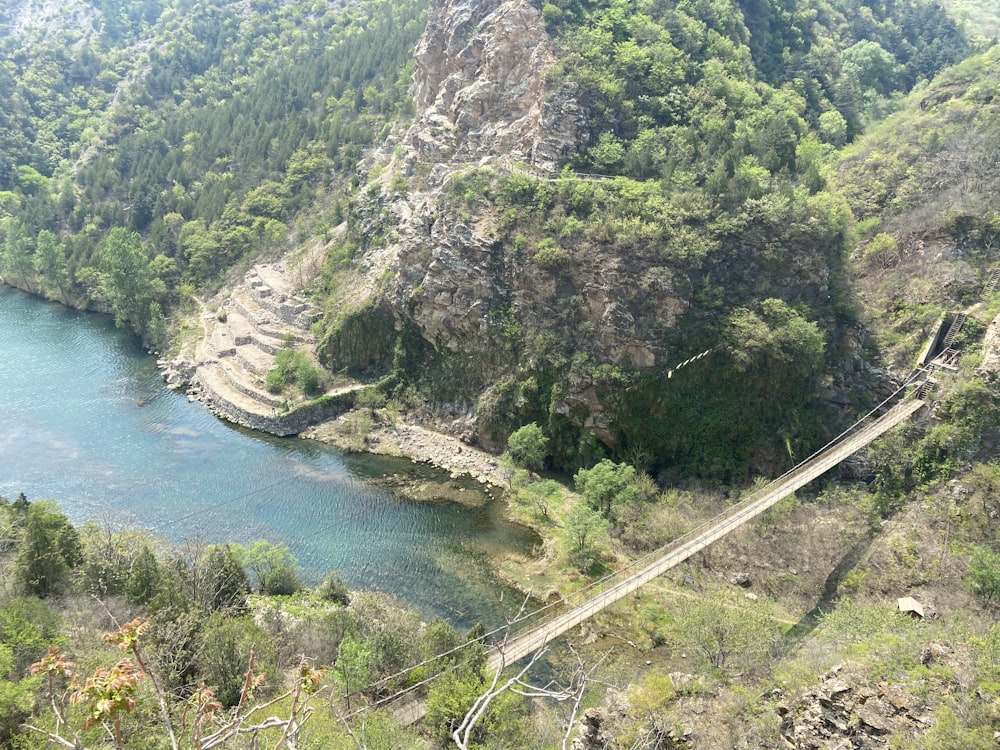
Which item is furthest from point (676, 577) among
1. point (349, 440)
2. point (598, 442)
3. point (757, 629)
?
point (349, 440)

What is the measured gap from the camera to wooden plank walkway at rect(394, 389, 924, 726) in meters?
25.7

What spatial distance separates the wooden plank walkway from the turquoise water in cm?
752

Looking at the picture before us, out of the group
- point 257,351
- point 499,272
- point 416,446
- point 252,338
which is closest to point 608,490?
point 416,446

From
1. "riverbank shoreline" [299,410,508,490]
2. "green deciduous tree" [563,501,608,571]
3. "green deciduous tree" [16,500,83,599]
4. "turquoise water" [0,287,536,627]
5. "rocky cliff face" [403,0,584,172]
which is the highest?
"rocky cliff face" [403,0,584,172]

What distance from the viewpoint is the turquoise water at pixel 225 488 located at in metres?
38.2

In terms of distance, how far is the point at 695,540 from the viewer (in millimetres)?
32250

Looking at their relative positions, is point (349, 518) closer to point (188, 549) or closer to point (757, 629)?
point (188, 549)

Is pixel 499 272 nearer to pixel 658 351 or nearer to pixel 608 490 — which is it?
pixel 658 351

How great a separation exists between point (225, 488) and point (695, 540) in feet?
111

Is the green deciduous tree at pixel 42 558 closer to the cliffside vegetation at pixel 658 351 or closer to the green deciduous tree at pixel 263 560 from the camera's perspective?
the cliffside vegetation at pixel 658 351

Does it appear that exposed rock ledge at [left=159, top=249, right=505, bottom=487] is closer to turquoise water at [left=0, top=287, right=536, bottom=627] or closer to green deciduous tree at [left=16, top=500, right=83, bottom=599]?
turquoise water at [left=0, top=287, right=536, bottom=627]

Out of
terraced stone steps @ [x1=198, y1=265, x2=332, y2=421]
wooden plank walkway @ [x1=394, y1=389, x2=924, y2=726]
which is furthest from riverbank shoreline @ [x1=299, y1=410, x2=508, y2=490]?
wooden plank walkway @ [x1=394, y1=389, x2=924, y2=726]

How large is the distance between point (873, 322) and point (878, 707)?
121ft

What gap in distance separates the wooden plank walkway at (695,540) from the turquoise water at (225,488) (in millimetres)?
7517
